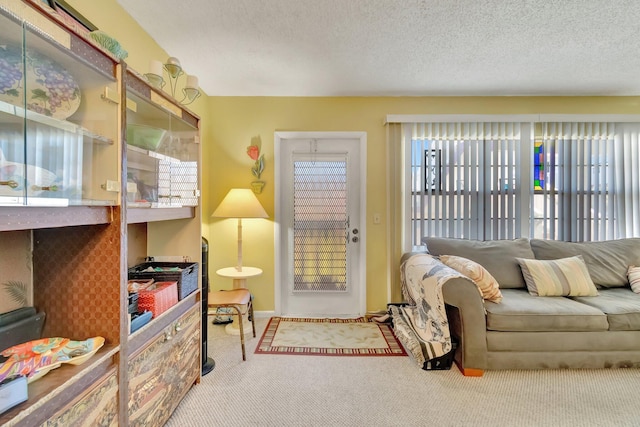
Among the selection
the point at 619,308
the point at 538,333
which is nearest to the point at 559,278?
the point at 619,308

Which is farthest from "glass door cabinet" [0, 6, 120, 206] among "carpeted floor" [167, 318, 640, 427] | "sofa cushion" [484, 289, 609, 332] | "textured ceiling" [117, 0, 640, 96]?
"sofa cushion" [484, 289, 609, 332]

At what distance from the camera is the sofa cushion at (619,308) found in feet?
6.56

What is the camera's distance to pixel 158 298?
1431 mm

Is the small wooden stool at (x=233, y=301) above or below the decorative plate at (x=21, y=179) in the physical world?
below

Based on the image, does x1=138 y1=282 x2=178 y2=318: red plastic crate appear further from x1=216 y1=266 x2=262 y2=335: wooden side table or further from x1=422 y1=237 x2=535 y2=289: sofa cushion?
x1=422 y1=237 x2=535 y2=289: sofa cushion

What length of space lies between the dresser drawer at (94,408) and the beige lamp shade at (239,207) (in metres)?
1.57

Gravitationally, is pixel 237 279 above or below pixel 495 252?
below

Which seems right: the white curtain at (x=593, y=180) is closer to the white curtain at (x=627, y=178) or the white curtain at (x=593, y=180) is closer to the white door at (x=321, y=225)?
the white curtain at (x=627, y=178)

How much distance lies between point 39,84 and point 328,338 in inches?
96.7

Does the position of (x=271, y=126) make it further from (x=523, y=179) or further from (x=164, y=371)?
(x=523, y=179)

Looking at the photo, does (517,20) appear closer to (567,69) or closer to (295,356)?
(567,69)

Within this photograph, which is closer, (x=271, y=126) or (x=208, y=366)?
(x=208, y=366)

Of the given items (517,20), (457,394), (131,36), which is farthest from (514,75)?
Result: (131,36)

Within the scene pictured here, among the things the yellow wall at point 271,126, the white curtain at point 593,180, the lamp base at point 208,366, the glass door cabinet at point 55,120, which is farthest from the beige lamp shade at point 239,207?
the white curtain at point 593,180
